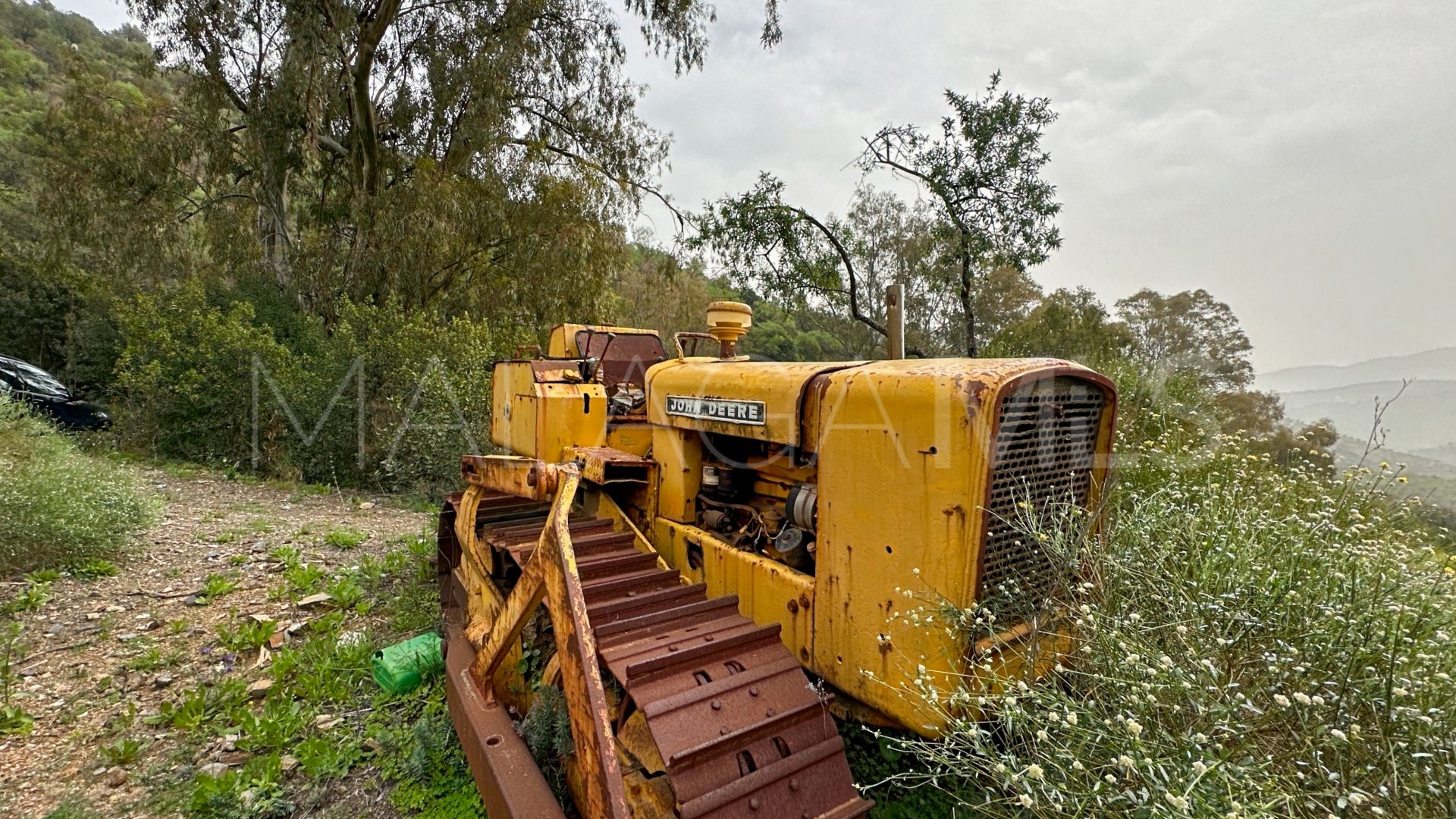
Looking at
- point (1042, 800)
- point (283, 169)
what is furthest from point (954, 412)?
point (283, 169)

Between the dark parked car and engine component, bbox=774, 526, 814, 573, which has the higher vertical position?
the dark parked car

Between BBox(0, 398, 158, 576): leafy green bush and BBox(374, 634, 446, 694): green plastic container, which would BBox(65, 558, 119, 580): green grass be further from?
BBox(374, 634, 446, 694): green plastic container

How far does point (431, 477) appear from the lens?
334 inches

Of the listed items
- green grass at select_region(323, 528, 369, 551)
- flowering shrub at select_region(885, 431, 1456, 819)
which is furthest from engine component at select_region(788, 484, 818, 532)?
green grass at select_region(323, 528, 369, 551)

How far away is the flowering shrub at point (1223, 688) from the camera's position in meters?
1.51

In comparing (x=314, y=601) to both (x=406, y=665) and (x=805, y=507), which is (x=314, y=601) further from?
(x=805, y=507)

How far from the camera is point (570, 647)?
80.0 inches

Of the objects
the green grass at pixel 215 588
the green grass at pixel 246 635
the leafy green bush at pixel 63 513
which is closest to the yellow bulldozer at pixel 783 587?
the green grass at pixel 246 635

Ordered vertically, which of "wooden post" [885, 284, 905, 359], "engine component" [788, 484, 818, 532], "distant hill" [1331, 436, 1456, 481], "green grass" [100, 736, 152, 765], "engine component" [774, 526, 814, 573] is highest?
"wooden post" [885, 284, 905, 359]

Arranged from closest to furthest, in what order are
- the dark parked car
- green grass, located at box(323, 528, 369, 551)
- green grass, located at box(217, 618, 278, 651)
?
green grass, located at box(217, 618, 278, 651) < green grass, located at box(323, 528, 369, 551) < the dark parked car

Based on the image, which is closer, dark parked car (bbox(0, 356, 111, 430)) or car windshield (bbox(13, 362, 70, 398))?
dark parked car (bbox(0, 356, 111, 430))

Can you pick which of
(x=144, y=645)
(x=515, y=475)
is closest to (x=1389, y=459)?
(x=515, y=475)

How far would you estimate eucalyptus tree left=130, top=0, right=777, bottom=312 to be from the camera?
10828 mm

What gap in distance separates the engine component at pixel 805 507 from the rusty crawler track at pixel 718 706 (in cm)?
40
